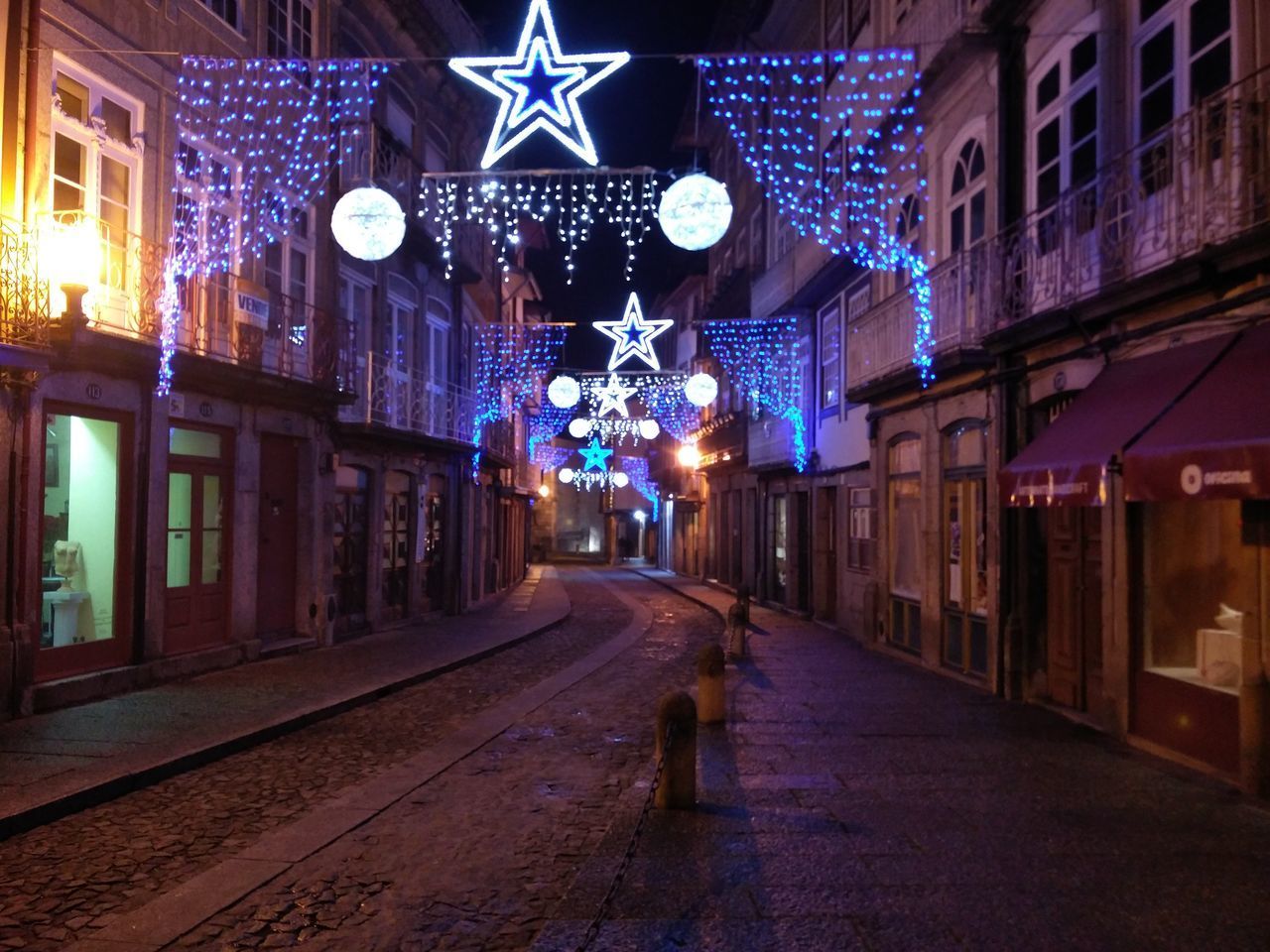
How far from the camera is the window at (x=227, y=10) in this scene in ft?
43.0

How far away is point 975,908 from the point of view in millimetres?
5023

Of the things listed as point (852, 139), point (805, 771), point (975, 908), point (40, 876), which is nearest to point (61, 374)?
point (40, 876)

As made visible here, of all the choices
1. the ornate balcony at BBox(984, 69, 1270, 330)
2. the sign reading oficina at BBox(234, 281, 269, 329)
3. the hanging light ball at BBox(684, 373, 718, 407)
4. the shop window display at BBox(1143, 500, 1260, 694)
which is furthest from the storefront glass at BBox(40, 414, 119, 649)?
the hanging light ball at BBox(684, 373, 718, 407)

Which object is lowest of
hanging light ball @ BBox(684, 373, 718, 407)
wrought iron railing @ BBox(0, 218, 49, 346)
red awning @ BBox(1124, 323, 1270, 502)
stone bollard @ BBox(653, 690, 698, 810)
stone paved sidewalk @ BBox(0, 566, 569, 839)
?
stone paved sidewalk @ BBox(0, 566, 569, 839)

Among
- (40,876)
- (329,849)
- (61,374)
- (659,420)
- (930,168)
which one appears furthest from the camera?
(659,420)

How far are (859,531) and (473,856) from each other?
1320 cm

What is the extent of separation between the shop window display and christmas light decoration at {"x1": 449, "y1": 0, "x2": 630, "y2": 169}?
597 centimetres

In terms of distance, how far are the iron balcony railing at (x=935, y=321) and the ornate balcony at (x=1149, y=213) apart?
552 mm

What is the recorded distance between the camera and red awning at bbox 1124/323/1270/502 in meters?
6.32

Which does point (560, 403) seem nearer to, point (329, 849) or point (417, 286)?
point (417, 286)

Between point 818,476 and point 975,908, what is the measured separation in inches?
639

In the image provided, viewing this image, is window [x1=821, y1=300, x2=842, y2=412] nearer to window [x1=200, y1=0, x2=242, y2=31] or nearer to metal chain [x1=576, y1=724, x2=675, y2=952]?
window [x1=200, y1=0, x2=242, y2=31]

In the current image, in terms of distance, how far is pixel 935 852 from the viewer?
232 inches

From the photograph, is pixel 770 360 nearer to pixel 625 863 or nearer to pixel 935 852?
pixel 935 852
